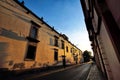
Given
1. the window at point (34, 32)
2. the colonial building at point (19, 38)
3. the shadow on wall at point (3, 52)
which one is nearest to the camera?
the shadow on wall at point (3, 52)

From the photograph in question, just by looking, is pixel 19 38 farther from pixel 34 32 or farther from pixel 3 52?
pixel 34 32

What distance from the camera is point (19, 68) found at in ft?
31.6

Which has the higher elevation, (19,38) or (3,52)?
(19,38)

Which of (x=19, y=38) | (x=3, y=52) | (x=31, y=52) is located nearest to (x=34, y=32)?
(x=31, y=52)

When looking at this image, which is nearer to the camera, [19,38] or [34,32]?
[19,38]

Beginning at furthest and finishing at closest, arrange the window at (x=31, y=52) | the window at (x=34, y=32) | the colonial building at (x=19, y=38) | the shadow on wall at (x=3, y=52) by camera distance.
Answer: the window at (x=34, y=32) → the window at (x=31, y=52) → the colonial building at (x=19, y=38) → the shadow on wall at (x=3, y=52)

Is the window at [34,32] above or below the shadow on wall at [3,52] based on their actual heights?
above

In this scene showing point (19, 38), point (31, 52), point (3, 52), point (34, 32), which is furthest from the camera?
point (34, 32)

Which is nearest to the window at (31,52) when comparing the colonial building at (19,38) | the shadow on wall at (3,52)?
the colonial building at (19,38)

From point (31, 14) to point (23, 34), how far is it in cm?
352

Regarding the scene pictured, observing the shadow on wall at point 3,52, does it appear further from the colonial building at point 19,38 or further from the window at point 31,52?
the window at point 31,52

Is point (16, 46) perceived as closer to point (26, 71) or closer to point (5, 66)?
point (5, 66)

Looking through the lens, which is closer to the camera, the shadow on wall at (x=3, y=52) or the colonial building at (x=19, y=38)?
the shadow on wall at (x=3, y=52)

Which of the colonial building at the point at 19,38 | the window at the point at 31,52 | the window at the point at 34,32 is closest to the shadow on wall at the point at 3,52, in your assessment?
the colonial building at the point at 19,38
